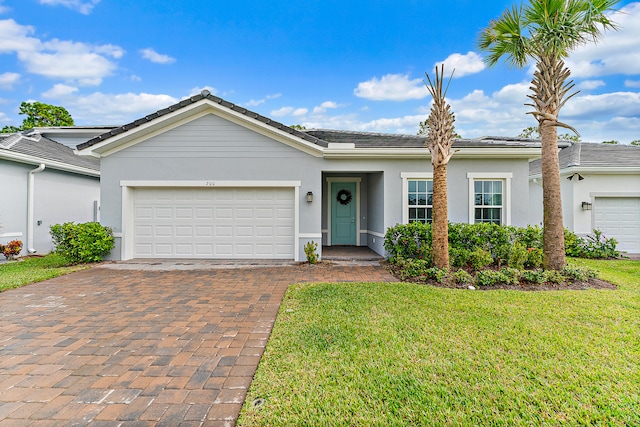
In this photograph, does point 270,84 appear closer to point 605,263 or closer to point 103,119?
point 605,263

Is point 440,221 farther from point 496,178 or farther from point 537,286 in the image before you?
point 496,178

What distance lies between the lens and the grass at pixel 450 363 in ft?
7.66

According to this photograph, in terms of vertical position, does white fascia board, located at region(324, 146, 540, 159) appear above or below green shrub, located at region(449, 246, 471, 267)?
above

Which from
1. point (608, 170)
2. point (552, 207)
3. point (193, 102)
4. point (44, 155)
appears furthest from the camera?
point (608, 170)

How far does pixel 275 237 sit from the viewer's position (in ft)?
29.8

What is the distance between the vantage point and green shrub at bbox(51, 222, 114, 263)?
8039 millimetres

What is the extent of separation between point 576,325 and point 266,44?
50.0 ft

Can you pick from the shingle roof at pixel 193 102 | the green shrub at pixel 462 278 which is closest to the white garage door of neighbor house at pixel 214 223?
the shingle roof at pixel 193 102

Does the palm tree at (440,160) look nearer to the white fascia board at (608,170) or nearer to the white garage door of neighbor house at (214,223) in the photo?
the white garage door of neighbor house at (214,223)

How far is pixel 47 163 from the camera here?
10039 millimetres

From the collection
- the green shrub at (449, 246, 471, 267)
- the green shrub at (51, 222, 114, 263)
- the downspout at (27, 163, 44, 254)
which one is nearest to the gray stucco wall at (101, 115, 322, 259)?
the green shrub at (51, 222, 114, 263)

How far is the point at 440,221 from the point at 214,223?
6.67 m

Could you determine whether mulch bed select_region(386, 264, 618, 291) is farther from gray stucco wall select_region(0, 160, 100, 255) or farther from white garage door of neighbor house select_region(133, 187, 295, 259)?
gray stucco wall select_region(0, 160, 100, 255)

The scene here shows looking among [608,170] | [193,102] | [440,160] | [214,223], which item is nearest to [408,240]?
[440,160]
